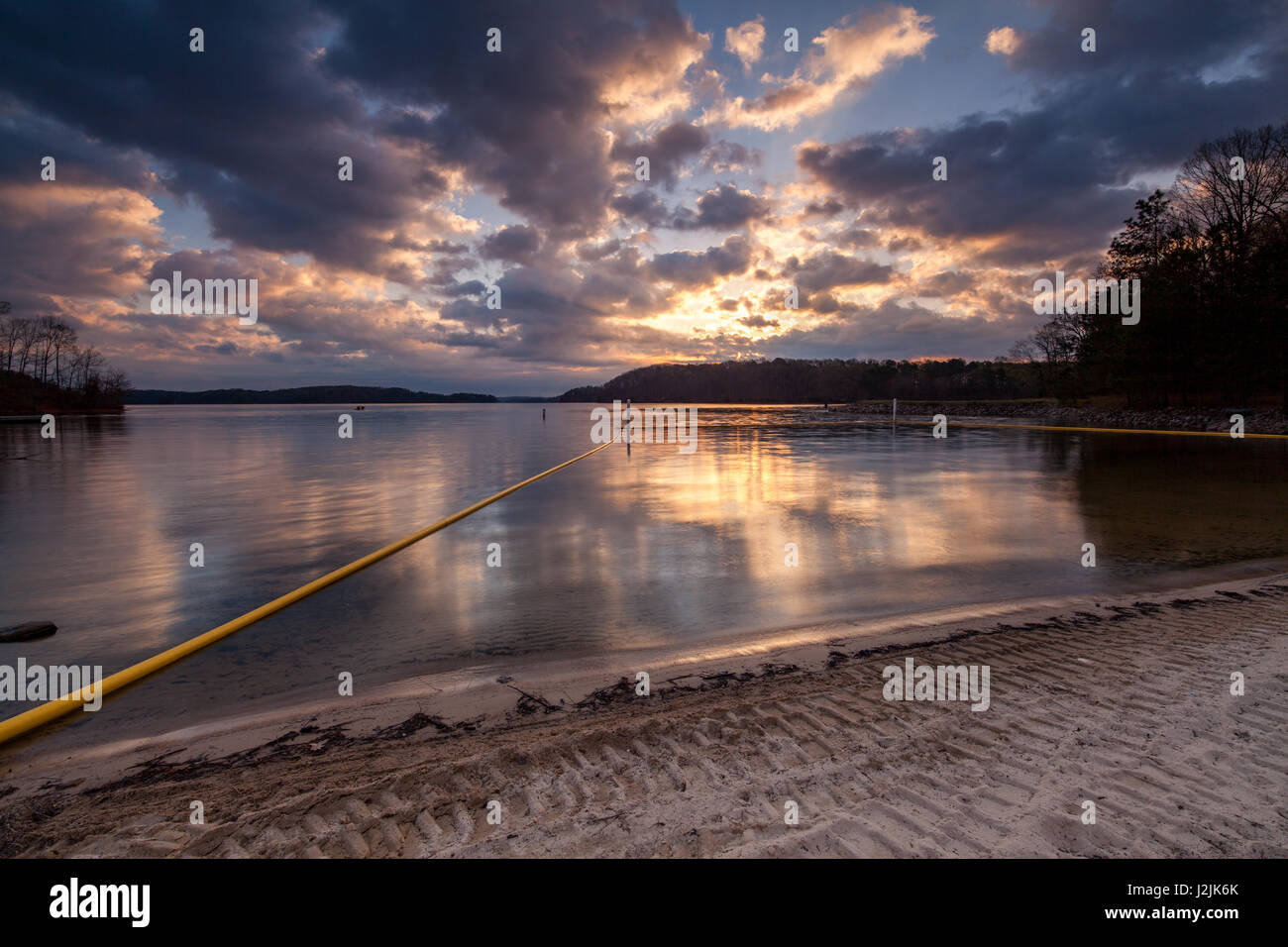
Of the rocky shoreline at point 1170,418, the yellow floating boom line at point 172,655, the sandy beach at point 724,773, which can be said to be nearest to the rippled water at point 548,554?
the yellow floating boom line at point 172,655

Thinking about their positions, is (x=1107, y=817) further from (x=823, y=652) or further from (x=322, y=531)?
(x=322, y=531)

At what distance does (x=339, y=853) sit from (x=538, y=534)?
695 cm

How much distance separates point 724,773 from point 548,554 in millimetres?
5485

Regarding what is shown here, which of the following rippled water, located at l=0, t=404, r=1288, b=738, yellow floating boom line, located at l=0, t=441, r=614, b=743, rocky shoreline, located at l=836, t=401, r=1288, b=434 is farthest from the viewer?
rocky shoreline, located at l=836, t=401, r=1288, b=434

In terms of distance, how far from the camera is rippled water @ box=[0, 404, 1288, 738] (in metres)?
5.11

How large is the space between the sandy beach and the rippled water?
91 cm

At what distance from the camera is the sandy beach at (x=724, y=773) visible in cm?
246

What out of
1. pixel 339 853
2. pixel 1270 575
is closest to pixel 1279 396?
pixel 1270 575

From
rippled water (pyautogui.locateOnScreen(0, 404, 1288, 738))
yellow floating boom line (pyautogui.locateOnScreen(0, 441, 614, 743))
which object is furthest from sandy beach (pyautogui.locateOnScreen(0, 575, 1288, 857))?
rippled water (pyautogui.locateOnScreen(0, 404, 1288, 738))

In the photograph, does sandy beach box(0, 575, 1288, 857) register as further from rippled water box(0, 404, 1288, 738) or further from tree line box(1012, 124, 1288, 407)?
tree line box(1012, 124, 1288, 407)

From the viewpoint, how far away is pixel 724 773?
2.93 meters

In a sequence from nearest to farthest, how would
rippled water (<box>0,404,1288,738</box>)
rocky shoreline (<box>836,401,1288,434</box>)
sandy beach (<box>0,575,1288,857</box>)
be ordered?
sandy beach (<box>0,575,1288,857</box>) < rippled water (<box>0,404,1288,738</box>) < rocky shoreline (<box>836,401,1288,434</box>)

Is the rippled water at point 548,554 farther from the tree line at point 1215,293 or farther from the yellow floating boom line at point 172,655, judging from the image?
the tree line at point 1215,293

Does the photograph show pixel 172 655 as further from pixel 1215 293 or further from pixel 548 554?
pixel 1215 293
